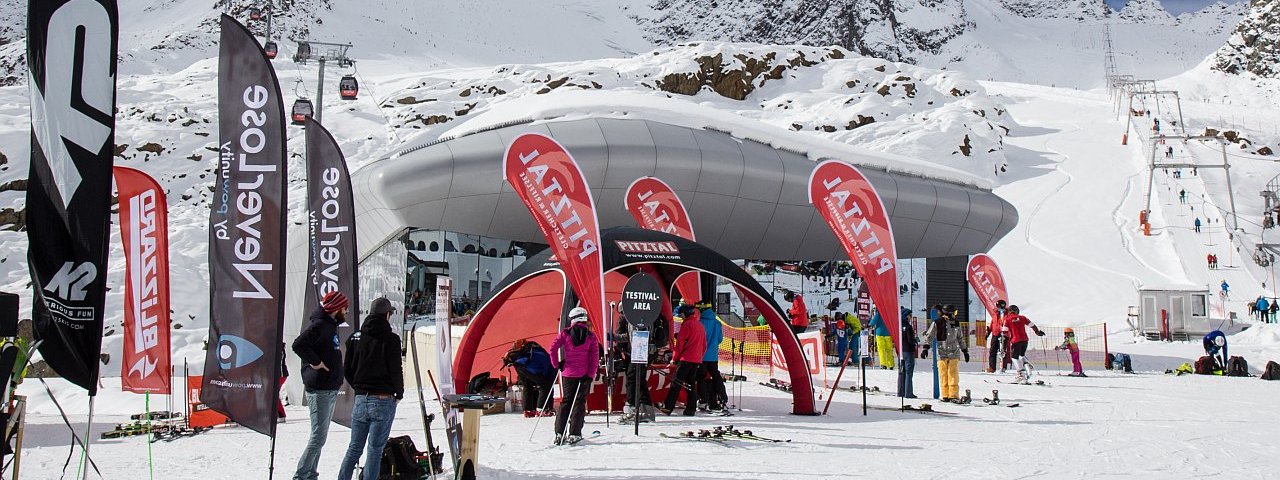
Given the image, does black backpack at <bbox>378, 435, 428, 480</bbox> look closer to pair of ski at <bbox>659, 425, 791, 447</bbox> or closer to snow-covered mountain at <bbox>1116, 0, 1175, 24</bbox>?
pair of ski at <bbox>659, 425, 791, 447</bbox>

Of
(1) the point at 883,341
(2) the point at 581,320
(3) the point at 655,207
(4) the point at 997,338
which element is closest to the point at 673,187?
(3) the point at 655,207

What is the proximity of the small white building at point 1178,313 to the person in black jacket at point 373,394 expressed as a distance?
85.4 feet

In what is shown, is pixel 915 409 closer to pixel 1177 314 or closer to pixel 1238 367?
pixel 1238 367

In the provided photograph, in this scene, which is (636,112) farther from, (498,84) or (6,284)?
(498,84)

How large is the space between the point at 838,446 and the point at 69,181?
632 centimetres

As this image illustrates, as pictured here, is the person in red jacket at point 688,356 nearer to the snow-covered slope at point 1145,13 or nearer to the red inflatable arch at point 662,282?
the red inflatable arch at point 662,282

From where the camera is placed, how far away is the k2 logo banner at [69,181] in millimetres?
5094

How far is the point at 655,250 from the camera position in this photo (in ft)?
38.9

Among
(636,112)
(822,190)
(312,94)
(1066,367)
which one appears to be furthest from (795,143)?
(312,94)

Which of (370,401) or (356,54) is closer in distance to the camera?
(370,401)

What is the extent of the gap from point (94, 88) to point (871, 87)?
56.3 metres

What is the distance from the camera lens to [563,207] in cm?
1180

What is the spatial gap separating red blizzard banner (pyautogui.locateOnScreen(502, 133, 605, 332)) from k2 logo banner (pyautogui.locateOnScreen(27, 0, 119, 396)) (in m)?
6.45

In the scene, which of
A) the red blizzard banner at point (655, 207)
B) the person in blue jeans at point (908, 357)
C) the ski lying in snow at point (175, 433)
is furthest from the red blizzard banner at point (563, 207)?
the red blizzard banner at point (655, 207)
